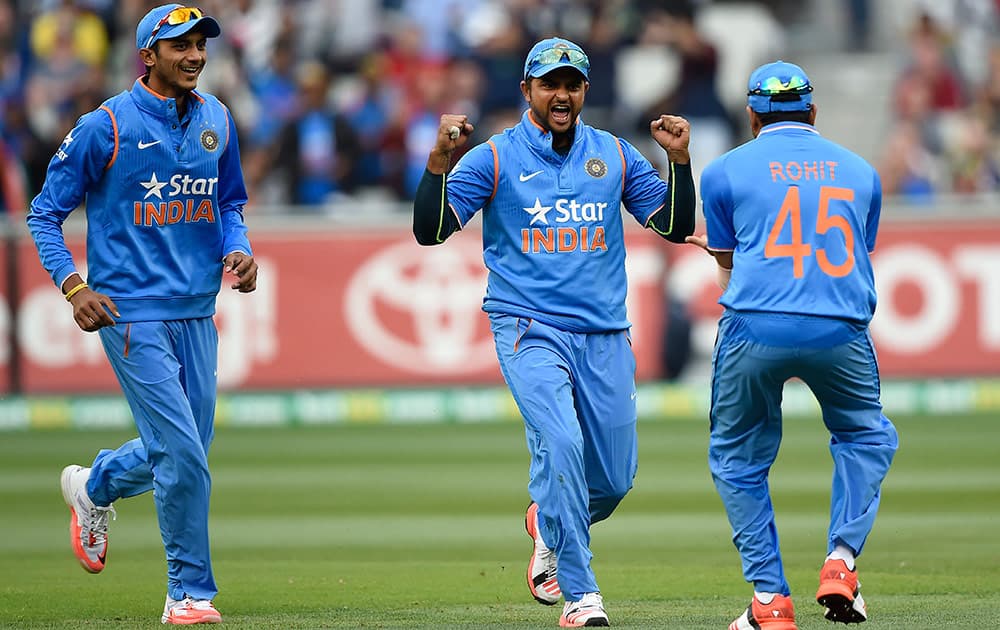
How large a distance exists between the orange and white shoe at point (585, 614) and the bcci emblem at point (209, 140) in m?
2.50

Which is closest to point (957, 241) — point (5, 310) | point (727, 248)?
point (5, 310)

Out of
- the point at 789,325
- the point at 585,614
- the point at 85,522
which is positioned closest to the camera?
the point at 789,325

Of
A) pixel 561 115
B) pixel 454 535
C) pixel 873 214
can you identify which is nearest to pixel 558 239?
pixel 561 115

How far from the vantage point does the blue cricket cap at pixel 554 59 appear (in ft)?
25.4

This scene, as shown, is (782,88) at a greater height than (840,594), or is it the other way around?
(782,88)

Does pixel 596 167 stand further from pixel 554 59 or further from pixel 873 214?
pixel 873 214

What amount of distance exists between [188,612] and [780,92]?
3206 millimetres

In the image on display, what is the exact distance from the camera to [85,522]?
28.1ft

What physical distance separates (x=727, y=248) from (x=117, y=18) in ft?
47.8

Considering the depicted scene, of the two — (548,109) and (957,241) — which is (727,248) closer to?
(548,109)

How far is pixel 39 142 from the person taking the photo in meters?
18.2

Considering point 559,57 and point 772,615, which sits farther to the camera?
point 559,57

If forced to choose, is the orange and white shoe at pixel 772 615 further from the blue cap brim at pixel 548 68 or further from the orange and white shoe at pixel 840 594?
the blue cap brim at pixel 548 68

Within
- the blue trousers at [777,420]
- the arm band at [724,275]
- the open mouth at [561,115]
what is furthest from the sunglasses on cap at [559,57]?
the blue trousers at [777,420]
